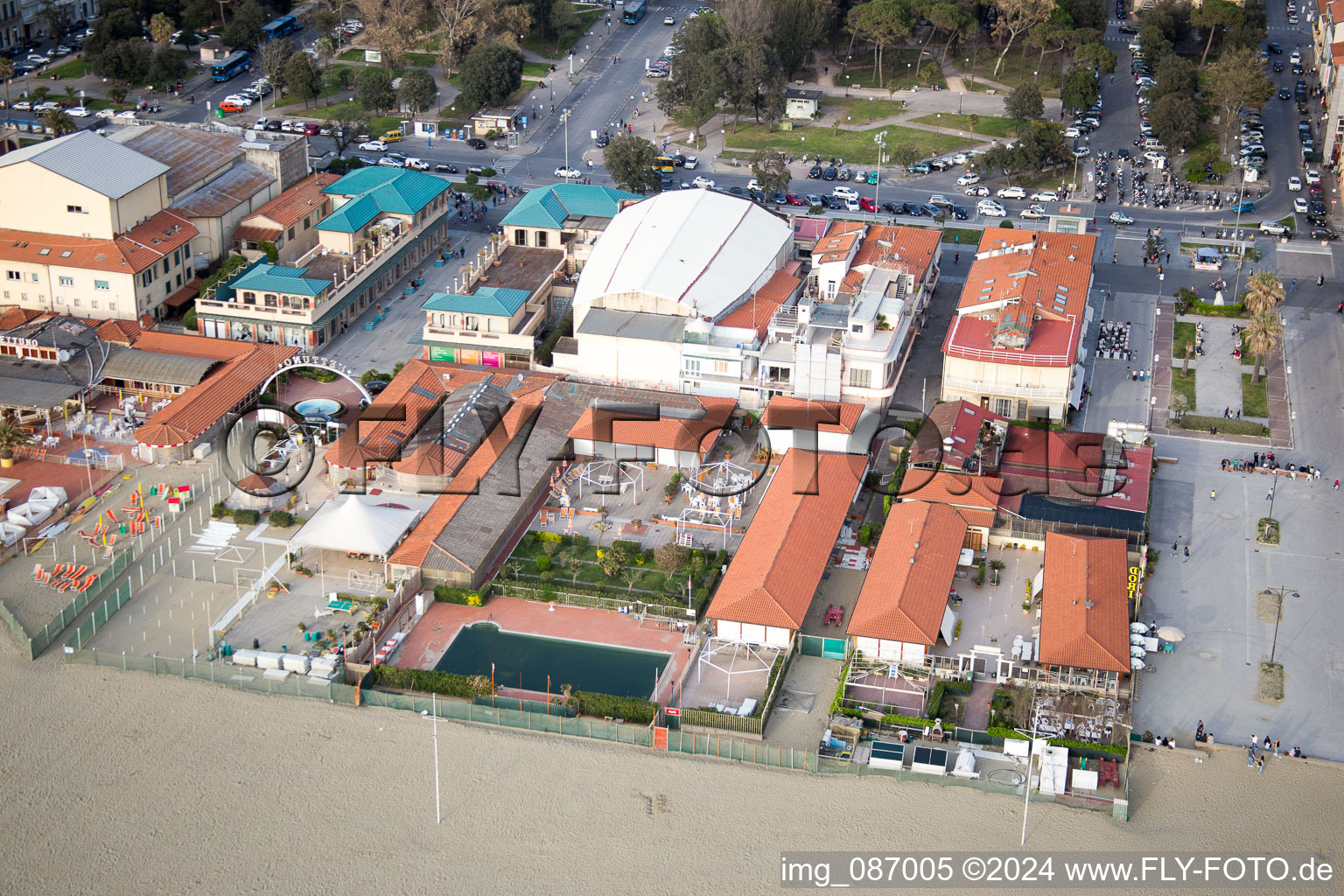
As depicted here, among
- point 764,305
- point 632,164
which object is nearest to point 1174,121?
point 632,164

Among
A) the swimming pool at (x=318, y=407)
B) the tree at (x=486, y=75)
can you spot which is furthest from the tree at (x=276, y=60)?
the swimming pool at (x=318, y=407)

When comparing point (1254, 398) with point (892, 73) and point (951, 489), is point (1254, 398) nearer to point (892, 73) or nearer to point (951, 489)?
point (951, 489)

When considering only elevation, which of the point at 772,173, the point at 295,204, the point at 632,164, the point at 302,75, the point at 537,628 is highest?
the point at 302,75

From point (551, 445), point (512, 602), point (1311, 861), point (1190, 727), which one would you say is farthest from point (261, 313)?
point (1311, 861)

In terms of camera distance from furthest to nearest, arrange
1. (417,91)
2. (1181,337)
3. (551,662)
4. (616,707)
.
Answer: (417,91) < (1181,337) < (551,662) < (616,707)

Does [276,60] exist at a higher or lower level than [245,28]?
lower

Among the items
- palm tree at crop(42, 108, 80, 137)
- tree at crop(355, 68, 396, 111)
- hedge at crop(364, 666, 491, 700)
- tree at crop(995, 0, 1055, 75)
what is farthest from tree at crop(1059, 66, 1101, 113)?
hedge at crop(364, 666, 491, 700)
